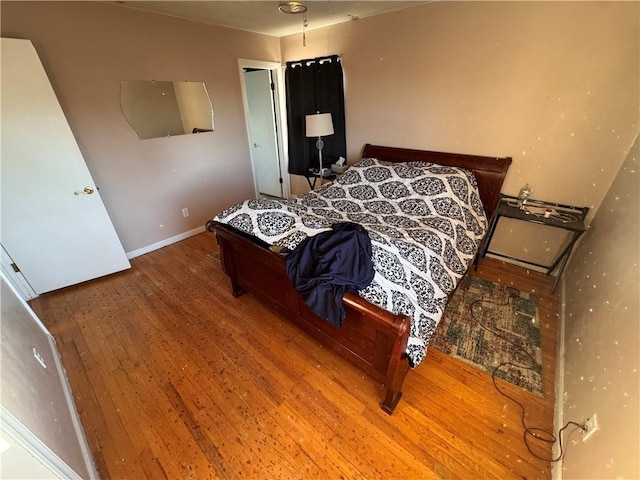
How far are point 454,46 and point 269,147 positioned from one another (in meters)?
2.73

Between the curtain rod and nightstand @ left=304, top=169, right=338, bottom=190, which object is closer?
the curtain rod

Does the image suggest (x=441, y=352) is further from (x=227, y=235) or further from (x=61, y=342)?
(x=61, y=342)

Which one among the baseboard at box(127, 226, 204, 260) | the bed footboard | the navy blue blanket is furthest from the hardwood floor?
the baseboard at box(127, 226, 204, 260)

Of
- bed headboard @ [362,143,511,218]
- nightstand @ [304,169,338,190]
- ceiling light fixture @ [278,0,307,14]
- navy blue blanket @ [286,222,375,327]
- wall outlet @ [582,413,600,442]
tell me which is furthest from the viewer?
nightstand @ [304,169,338,190]

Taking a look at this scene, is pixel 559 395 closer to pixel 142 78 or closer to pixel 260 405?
pixel 260 405

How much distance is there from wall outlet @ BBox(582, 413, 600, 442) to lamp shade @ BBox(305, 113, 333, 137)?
2.96m

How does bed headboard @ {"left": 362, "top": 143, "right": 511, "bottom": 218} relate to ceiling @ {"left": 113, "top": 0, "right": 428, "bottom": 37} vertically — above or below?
below

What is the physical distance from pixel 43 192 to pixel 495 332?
146 inches

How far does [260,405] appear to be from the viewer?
1.52 m

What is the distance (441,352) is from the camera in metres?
1.81

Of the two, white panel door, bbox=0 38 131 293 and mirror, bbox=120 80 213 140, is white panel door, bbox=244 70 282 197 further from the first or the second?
white panel door, bbox=0 38 131 293

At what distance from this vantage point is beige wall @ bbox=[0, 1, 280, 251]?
85.2 inches

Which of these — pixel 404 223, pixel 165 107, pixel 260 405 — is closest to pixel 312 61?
pixel 165 107

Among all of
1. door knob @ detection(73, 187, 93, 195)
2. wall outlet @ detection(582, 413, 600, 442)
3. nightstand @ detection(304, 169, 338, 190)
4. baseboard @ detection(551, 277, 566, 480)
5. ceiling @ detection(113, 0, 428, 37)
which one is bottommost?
baseboard @ detection(551, 277, 566, 480)
